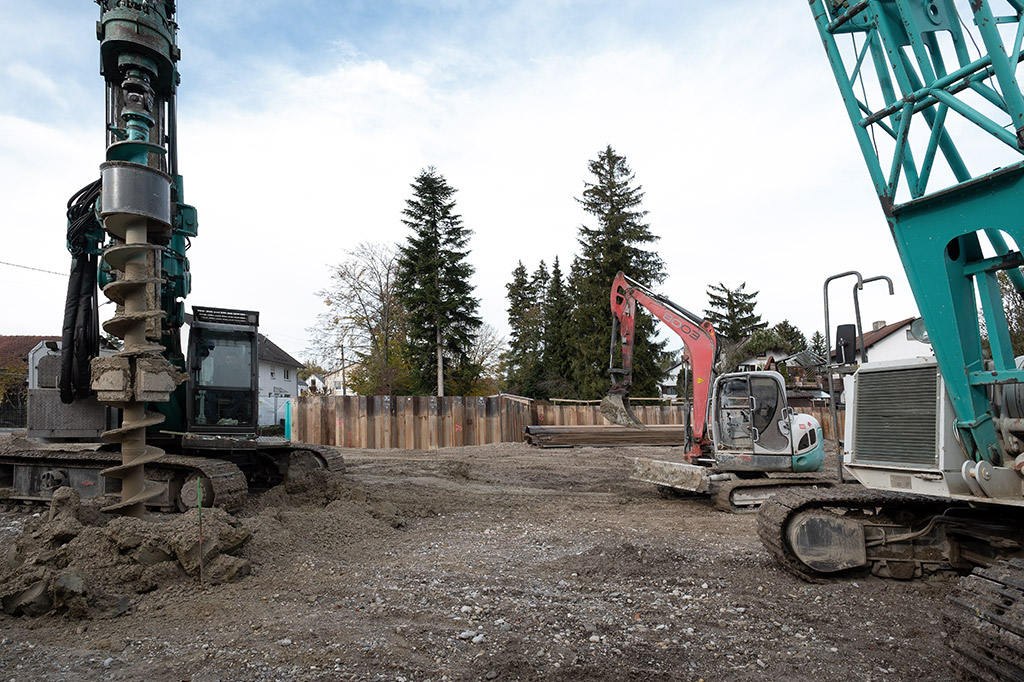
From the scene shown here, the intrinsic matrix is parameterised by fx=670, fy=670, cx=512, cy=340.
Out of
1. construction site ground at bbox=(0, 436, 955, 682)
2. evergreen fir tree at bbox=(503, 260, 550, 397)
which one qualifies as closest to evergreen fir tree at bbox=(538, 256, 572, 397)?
evergreen fir tree at bbox=(503, 260, 550, 397)

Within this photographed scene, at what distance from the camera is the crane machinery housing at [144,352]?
243 inches

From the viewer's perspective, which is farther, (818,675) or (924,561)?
(924,561)

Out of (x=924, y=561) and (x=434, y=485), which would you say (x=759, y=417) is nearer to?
(x=924, y=561)

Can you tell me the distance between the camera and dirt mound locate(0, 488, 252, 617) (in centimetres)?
484

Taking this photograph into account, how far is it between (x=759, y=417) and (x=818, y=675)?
655 centimetres

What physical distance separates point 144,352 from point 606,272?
29809 mm

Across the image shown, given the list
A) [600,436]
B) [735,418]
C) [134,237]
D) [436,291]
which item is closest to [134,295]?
[134,237]

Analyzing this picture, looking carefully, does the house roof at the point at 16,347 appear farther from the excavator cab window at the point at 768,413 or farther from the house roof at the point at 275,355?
the excavator cab window at the point at 768,413

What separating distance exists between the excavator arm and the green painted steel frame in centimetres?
633

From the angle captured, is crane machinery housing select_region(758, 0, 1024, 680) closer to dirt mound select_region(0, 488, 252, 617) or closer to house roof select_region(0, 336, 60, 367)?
dirt mound select_region(0, 488, 252, 617)

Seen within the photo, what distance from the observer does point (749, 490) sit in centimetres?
995

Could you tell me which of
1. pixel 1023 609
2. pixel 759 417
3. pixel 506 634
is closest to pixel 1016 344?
pixel 759 417

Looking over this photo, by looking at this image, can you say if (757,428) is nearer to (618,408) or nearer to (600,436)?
(618,408)

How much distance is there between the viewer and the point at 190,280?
29.0 feet
